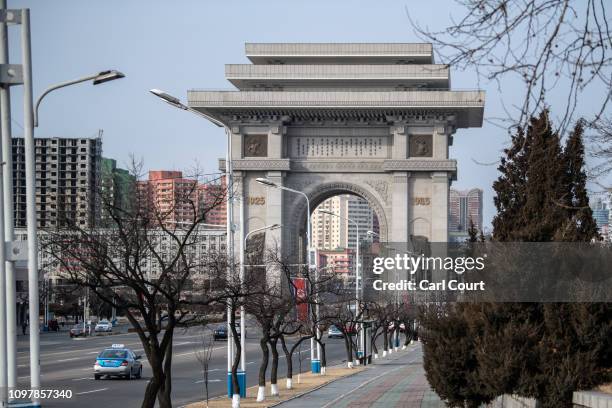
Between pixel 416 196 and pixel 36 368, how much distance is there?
Answer: 6928 centimetres

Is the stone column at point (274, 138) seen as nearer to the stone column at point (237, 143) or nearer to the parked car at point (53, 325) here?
the stone column at point (237, 143)

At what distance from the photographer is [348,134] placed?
8456 cm

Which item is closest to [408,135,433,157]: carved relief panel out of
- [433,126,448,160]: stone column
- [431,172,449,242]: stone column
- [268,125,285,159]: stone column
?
[433,126,448,160]: stone column

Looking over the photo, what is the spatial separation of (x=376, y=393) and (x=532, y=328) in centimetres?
1430

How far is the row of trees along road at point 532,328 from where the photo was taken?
19.1 m

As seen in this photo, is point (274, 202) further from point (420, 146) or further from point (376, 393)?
point (376, 393)

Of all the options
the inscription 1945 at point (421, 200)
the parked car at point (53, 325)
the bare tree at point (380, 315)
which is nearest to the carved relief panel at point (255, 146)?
the inscription 1945 at point (421, 200)

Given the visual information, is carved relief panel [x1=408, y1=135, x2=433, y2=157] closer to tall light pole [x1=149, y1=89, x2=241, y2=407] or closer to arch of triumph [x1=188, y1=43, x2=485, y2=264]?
arch of triumph [x1=188, y1=43, x2=485, y2=264]

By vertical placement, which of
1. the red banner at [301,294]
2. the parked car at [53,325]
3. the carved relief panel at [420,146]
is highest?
the carved relief panel at [420,146]

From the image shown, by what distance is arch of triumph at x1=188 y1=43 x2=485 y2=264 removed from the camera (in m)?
82.4

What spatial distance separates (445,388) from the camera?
2191cm

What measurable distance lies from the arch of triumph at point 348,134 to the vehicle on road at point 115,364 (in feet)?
129

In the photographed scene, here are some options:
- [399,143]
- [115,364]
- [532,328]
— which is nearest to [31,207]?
[532,328]

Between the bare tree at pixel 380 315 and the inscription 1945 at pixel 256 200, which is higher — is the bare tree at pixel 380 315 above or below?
below
